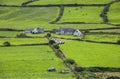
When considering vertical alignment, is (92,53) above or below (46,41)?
above

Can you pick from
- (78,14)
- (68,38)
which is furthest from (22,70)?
(78,14)

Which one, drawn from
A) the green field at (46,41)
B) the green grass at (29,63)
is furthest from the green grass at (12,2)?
the green grass at (29,63)

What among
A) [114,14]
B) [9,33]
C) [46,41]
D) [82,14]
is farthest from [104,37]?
[82,14]

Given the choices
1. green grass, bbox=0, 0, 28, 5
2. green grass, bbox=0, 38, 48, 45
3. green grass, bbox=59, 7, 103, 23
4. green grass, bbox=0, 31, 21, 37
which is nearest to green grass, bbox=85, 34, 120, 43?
green grass, bbox=0, 38, 48, 45

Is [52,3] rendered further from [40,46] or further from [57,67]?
[57,67]

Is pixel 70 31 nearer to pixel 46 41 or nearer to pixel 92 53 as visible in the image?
pixel 46 41

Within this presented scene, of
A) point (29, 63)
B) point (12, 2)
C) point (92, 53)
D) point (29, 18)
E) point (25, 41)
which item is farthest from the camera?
point (12, 2)

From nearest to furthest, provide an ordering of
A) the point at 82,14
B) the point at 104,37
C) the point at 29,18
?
the point at 104,37
the point at 29,18
the point at 82,14

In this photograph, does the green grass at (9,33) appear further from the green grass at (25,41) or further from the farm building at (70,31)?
the farm building at (70,31)
